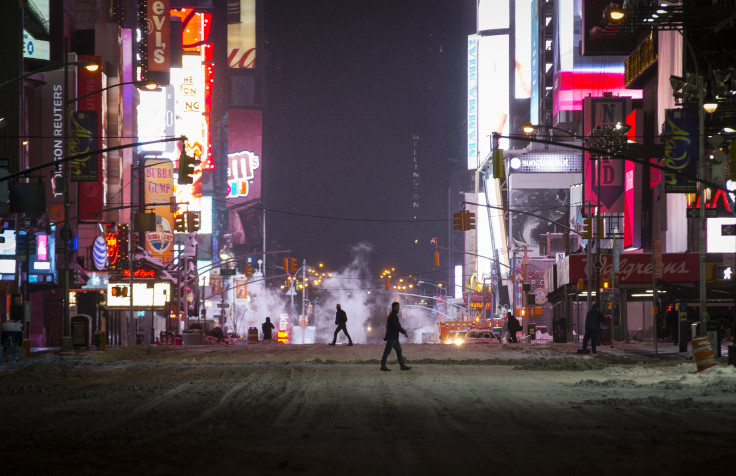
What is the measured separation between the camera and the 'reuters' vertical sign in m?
80.8

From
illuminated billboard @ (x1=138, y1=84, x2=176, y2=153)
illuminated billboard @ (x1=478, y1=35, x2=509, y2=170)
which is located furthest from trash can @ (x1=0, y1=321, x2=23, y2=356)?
illuminated billboard @ (x1=478, y1=35, x2=509, y2=170)

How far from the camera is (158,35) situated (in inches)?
3243

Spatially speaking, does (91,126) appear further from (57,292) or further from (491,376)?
(57,292)

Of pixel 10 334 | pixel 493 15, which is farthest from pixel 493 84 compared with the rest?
pixel 10 334

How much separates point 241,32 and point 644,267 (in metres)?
114

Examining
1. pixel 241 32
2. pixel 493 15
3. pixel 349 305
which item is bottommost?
pixel 349 305

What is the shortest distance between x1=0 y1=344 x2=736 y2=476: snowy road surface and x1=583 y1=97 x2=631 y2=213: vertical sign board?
149ft

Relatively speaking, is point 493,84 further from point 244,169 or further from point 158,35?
point 158,35

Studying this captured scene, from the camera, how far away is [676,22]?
47.3 meters

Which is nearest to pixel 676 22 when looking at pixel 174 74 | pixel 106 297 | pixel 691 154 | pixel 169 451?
pixel 691 154

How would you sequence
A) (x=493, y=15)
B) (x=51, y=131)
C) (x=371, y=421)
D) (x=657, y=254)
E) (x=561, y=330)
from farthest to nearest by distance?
(x=493, y=15) < (x=51, y=131) < (x=561, y=330) < (x=657, y=254) < (x=371, y=421)

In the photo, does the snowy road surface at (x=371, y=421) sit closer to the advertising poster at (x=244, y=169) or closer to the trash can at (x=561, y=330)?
the trash can at (x=561, y=330)

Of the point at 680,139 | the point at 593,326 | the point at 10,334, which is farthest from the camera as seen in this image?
the point at 10,334

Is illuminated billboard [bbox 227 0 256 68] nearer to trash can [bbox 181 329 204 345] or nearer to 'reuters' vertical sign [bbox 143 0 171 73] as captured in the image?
'reuters' vertical sign [bbox 143 0 171 73]
